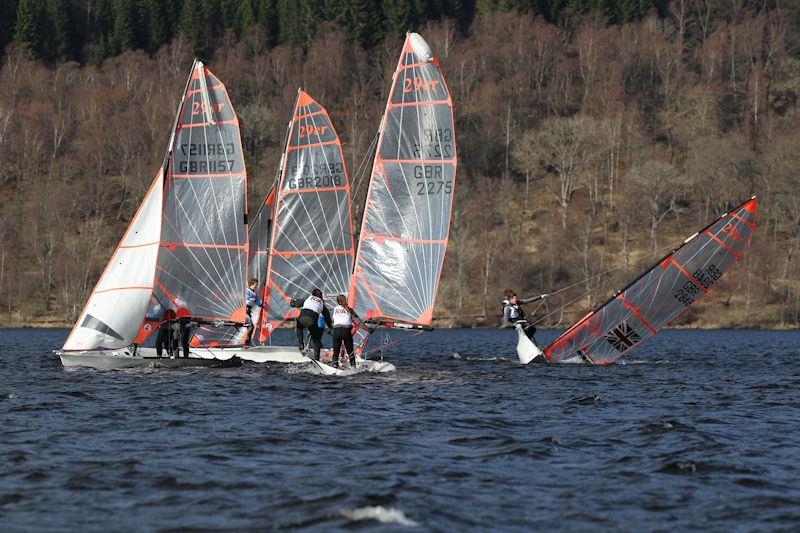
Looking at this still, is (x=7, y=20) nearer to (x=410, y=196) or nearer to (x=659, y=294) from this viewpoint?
(x=410, y=196)

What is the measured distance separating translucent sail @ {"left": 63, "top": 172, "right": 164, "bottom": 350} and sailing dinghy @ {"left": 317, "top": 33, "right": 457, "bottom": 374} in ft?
18.6

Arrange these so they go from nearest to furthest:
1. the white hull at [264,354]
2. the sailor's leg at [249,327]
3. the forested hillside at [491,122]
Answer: the white hull at [264,354], the sailor's leg at [249,327], the forested hillside at [491,122]

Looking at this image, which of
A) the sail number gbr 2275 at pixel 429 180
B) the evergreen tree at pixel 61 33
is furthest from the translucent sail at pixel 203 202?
the evergreen tree at pixel 61 33

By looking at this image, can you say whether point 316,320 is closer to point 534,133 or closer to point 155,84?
point 534,133

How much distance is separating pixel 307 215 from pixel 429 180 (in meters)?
5.11

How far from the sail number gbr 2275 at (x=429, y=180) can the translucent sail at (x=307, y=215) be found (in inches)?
163

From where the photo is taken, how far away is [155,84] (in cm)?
13212

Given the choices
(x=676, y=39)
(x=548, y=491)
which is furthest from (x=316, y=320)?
(x=676, y=39)

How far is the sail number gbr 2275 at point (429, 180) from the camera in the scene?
3164cm

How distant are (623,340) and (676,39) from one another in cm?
10201

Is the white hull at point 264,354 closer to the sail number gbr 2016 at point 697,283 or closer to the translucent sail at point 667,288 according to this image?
the translucent sail at point 667,288

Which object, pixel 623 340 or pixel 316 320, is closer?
pixel 316 320

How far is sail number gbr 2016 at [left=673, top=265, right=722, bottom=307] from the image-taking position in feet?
117

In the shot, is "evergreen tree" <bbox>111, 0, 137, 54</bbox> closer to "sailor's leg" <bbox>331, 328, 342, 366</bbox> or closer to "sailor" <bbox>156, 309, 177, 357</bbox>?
"sailor" <bbox>156, 309, 177, 357</bbox>
